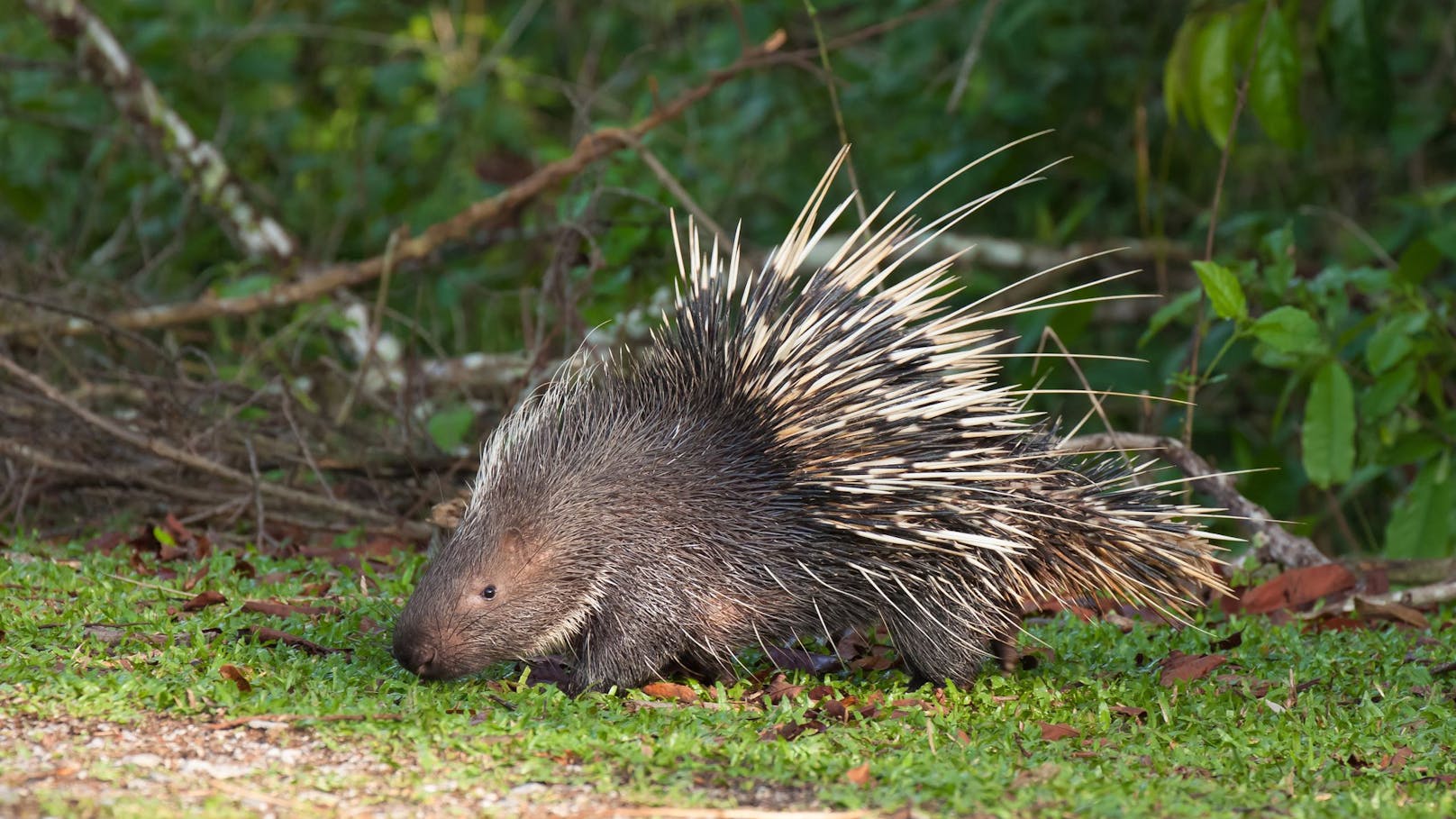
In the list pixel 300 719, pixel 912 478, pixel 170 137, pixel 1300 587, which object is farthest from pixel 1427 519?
pixel 170 137

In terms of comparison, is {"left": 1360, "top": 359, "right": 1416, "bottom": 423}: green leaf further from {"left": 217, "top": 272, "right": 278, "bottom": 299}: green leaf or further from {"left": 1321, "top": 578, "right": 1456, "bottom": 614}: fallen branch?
{"left": 217, "top": 272, "right": 278, "bottom": 299}: green leaf

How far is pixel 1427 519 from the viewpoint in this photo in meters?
6.77

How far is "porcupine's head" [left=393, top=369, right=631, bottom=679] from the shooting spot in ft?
15.0

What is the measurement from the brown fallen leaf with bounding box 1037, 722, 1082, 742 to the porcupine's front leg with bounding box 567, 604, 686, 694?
1179 mm

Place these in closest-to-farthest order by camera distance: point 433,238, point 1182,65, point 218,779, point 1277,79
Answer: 1. point 218,779
2. point 1277,79
3. point 1182,65
4. point 433,238

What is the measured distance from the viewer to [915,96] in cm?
1002

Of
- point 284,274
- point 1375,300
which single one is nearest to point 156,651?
point 284,274

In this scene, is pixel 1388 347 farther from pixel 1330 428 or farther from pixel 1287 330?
pixel 1287 330

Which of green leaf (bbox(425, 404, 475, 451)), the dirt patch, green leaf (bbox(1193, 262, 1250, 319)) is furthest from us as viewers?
green leaf (bbox(425, 404, 475, 451))

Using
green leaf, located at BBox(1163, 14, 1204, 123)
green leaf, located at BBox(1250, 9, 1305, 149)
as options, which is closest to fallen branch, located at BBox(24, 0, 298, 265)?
green leaf, located at BBox(1163, 14, 1204, 123)

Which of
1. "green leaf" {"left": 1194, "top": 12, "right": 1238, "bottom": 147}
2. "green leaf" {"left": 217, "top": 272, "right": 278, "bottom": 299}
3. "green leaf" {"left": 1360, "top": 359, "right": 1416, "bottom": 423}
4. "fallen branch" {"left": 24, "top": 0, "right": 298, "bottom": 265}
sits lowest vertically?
"green leaf" {"left": 1360, "top": 359, "right": 1416, "bottom": 423}

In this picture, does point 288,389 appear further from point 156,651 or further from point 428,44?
point 428,44

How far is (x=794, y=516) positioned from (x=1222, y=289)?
7.19 ft

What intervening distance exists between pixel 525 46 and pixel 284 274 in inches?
214
